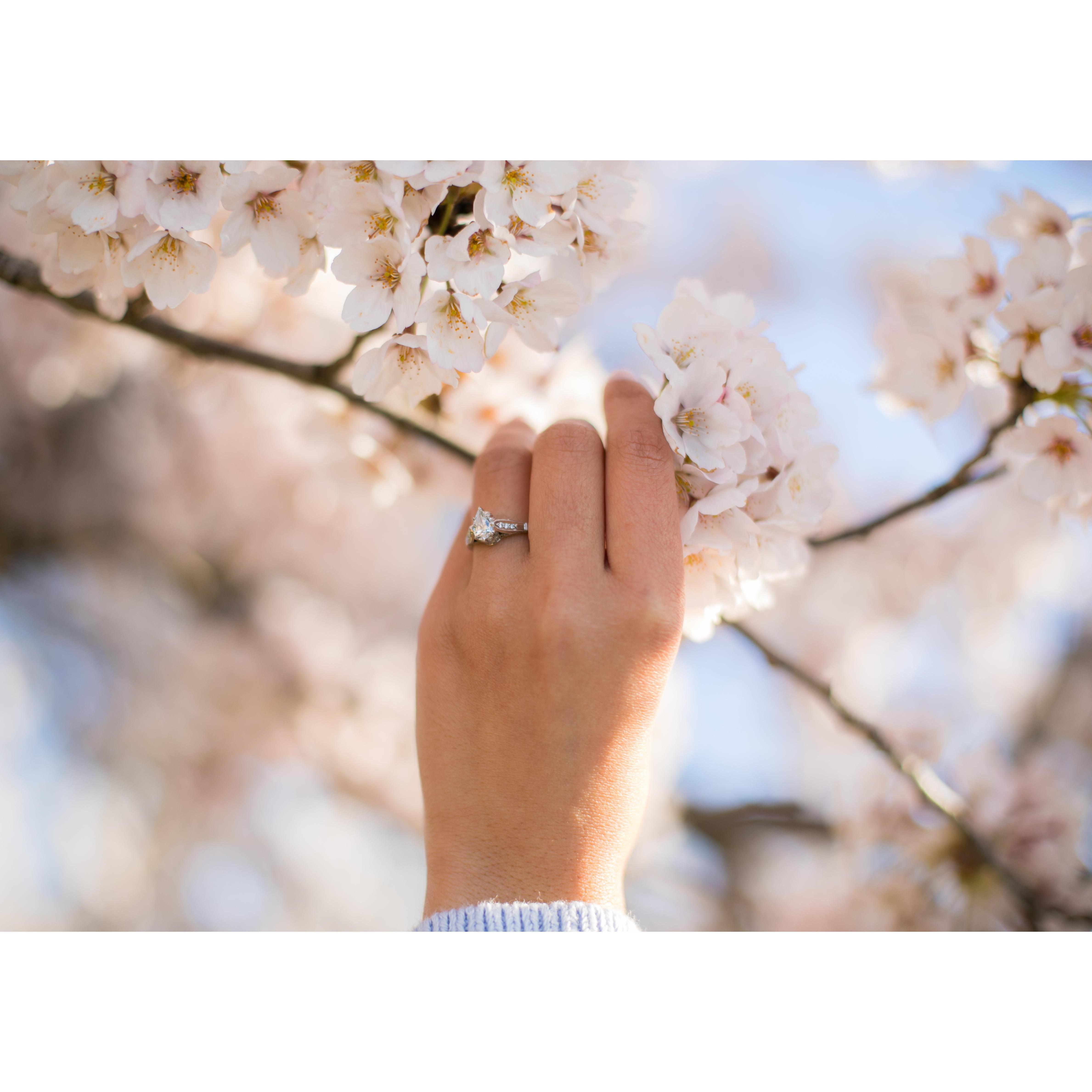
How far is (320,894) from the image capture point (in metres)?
1.16

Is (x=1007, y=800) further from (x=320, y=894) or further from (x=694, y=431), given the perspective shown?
(x=320, y=894)

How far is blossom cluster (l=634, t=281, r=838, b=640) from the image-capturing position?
1.72 feet

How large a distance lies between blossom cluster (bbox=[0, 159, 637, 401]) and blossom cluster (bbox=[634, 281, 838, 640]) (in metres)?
0.09

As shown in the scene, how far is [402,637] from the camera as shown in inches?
58.0

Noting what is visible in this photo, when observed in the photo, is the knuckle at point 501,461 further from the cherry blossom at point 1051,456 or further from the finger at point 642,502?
the cherry blossom at point 1051,456

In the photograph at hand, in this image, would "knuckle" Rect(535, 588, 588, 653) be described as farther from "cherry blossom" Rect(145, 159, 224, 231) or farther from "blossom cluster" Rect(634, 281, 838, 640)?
"cherry blossom" Rect(145, 159, 224, 231)

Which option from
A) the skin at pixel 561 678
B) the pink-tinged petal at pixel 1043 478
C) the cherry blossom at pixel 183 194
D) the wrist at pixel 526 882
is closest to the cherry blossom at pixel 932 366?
the pink-tinged petal at pixel 1043 478

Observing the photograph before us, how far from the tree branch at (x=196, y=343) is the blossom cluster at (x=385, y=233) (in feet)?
0.32

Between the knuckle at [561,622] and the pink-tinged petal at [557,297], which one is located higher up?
the pink-tinged petal at [557,297]

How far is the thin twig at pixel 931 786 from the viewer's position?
0.80 meters

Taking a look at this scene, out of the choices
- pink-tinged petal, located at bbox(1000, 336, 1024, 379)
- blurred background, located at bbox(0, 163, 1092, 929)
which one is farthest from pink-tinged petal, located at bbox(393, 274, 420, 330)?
pink-tinged petal, located at bbox(1000, 336, 1024, 379)

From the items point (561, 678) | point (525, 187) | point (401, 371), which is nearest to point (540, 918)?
point (561, 678)

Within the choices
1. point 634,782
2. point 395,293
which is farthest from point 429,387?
point 634,782

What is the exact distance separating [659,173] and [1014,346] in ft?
2.27
